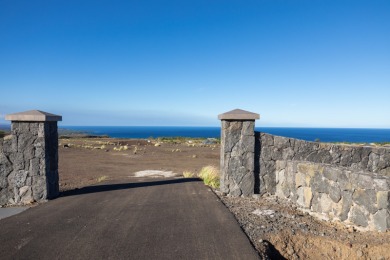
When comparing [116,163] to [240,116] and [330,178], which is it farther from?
[330,178]

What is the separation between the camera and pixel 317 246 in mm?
5867

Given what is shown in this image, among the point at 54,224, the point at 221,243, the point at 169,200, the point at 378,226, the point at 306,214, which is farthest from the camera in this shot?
the point at 169,200

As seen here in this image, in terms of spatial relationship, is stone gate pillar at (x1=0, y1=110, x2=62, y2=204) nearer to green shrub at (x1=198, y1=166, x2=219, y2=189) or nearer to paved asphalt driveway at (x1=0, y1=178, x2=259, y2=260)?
paved asphalt driveway at (x1=0, y1=178, x2=259, y2=260)

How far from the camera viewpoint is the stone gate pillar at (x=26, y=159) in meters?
8.45

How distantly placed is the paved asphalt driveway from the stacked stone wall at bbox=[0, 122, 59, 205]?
2.40 feet

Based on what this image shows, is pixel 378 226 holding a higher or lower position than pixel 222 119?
lower

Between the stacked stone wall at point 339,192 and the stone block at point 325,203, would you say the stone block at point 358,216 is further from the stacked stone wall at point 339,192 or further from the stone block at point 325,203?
the stone block at point 325,203

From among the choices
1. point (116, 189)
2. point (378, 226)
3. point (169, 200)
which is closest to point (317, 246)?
point (378, 226)

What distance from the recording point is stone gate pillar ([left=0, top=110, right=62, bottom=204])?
333 inches

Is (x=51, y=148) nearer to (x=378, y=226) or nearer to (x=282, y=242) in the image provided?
(x=282, y=242)

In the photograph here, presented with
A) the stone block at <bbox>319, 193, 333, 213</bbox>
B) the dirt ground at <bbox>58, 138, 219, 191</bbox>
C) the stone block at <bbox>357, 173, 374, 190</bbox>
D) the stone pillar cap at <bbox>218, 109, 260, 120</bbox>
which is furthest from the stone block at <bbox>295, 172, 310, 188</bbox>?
the dirt ground at <bbox>58, 138, 219, 191</bbox>

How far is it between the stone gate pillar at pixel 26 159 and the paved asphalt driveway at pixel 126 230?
2.47 feet

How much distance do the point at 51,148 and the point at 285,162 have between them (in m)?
6.96

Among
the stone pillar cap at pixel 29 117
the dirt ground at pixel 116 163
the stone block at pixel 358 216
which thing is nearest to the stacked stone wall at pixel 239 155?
the stone block at pixel 358 216
